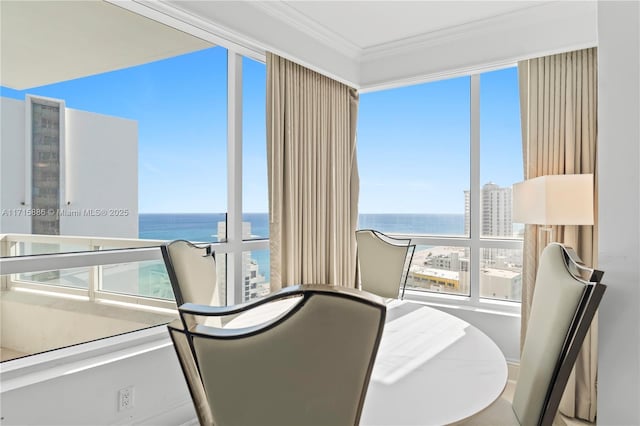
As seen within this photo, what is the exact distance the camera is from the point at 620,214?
773 mm

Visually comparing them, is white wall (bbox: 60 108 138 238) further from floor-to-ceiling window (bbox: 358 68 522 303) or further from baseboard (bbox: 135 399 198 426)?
floor-to-ceiling window (bbox: 358 68 522 303)

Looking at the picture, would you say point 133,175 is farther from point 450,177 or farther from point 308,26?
point 450,177

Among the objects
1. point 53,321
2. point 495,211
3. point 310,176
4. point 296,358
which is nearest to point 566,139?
point 495,211

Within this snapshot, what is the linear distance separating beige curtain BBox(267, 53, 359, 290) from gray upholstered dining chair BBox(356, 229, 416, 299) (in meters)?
0.47

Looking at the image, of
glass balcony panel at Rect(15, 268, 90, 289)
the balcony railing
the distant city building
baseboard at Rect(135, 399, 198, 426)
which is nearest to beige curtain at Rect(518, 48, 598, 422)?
the distant city building

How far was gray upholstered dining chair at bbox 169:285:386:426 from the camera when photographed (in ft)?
2.57

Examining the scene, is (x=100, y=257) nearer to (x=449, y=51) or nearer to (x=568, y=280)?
(x=568, y=280)

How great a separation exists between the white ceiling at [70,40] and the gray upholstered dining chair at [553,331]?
244 cm

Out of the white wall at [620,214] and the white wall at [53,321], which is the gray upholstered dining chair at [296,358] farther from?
the white wall at [53,321]

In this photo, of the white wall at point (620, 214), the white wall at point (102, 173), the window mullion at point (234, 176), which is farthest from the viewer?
the window mullion at point (234, 176)

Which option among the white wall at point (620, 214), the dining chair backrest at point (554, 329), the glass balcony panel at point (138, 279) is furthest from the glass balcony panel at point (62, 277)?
the white wall at point (620, 214)

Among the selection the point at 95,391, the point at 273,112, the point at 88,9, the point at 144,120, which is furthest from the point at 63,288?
the point at 273,112

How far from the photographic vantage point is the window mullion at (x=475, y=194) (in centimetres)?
351

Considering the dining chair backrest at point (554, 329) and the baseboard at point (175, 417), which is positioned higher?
the dining chair backrest at point (554, 329)
